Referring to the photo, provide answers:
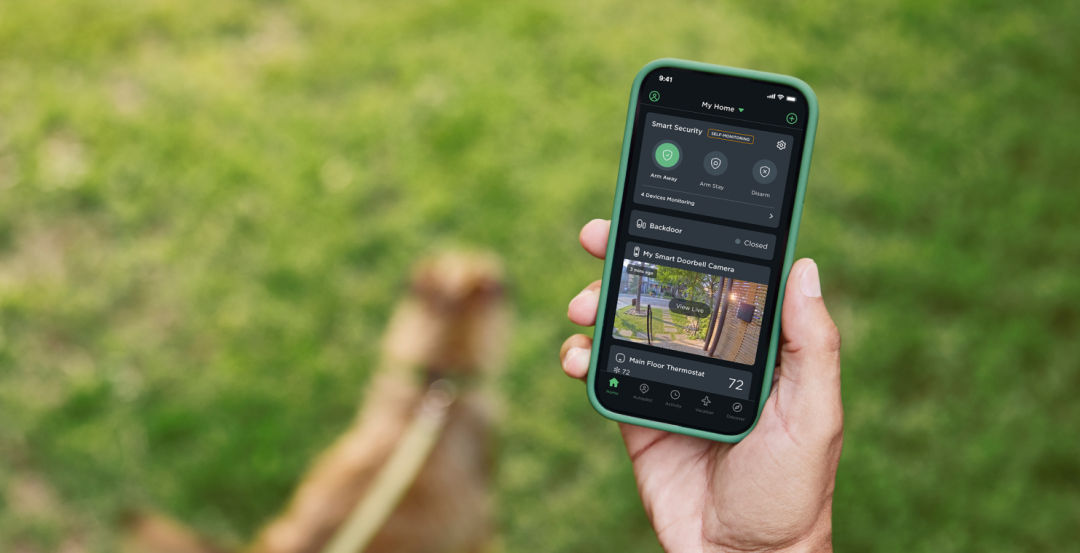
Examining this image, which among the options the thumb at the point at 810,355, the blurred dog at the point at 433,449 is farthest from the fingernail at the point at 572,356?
the blurred dog at the point at 433,449

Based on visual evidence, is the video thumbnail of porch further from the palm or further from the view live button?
the palm

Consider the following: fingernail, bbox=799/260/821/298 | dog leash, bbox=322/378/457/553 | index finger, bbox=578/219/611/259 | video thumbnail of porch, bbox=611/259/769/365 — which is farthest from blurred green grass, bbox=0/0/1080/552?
fingernail, bbox=799/260/821/298

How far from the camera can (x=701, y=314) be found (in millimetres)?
1994

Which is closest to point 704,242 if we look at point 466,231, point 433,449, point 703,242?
point 703,242

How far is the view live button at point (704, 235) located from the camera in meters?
1.97

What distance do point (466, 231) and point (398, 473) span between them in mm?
1419

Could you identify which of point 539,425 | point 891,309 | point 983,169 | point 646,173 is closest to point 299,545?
point 539,425

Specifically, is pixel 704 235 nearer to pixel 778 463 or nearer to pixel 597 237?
pixel 597 237

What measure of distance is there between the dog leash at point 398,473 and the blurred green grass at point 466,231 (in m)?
0.46

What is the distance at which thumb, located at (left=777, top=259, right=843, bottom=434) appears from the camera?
6.23 ft

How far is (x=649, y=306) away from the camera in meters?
2.03

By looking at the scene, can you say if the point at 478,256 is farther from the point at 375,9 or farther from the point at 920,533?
the point at 920,533

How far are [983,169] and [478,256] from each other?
113 inches

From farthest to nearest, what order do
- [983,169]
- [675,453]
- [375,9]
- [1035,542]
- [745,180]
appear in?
[375,9]
[983,169]
[1035,542]
[675,453]
[745,180]
